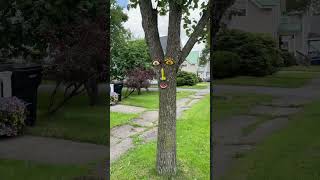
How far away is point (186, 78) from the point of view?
213 inches

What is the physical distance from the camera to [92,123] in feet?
14.3

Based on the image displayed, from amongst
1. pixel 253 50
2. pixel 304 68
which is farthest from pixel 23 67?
pixel 304 68

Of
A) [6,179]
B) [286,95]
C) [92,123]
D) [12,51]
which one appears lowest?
[6,179]

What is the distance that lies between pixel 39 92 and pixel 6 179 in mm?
923

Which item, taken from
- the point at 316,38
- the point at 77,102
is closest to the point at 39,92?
the point at 77,102

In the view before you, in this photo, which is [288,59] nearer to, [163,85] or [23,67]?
[163,85]

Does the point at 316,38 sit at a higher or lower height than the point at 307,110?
higher

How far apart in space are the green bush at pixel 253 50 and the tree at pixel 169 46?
420 mm

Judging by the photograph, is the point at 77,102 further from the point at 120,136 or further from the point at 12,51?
the point at 120,136

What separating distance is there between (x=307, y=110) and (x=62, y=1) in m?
2.58

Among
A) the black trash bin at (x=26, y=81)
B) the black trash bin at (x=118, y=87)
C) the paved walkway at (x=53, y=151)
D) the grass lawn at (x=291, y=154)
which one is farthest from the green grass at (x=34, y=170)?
the grass lawn at (x=291, y=154)

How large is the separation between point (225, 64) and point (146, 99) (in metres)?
1.77

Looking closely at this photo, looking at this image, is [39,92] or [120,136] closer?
[39,92]

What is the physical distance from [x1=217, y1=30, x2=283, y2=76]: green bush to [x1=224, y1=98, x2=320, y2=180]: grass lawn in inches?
21.2
